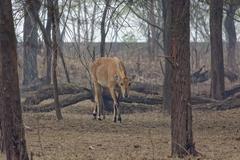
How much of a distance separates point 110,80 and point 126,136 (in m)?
4.08

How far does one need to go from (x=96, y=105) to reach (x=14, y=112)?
8.82 metres

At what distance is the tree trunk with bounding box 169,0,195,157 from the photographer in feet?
30.9

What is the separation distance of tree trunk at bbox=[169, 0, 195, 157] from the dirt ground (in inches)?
14.2

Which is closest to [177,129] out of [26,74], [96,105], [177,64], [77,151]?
[177,64]

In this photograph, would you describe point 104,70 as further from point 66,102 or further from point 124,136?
point 124,136

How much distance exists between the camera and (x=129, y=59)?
3859 cm

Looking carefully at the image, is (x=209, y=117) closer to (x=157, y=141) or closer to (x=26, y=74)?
(x=157, y=141)

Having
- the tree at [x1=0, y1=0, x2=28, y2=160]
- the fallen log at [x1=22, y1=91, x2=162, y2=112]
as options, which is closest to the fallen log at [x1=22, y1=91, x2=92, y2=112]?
the fallen log at [x1=22, y1=91, x2=162, y2=112]

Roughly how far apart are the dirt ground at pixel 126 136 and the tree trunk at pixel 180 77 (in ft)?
1.18

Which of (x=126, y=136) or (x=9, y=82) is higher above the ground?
(x=9, y=82)

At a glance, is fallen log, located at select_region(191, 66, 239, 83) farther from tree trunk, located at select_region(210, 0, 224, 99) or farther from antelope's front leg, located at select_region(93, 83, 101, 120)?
antelope's front leg, located at select_region(93, 83, 101, 120)

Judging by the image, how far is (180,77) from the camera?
946 cm

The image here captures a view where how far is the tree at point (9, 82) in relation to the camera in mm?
8445

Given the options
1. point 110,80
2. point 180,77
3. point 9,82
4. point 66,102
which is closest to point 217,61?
point 110,80
